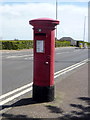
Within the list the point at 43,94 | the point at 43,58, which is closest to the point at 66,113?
the point at 43,94

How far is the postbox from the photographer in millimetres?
5480

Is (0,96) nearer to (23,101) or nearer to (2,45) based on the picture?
(23,101)

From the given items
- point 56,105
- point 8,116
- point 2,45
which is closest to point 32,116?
point 8,116

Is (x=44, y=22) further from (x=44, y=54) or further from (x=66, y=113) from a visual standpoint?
(x=66, y=113)

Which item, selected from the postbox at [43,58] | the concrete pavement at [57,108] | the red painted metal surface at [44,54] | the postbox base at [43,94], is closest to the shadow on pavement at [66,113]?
the concrete pavement at [57,108]

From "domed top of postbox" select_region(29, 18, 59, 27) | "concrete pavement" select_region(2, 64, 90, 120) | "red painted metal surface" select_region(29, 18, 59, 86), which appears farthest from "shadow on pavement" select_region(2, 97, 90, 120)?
"domed top of postbox" select_region(29, 18, 59, 27)

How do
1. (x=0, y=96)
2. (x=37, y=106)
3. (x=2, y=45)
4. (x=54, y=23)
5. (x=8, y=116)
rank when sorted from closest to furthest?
(x=8, y=116) < (x=37, y=106) < (x=54, y=23) < (x=0, y=96) < (x=2, y=45)

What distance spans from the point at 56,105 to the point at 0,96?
169cm

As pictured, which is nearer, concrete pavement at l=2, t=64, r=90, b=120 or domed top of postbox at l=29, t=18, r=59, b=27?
concrete pavement at l=2, t=64, r=90, b=120

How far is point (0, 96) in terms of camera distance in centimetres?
609

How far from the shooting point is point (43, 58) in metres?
5.53

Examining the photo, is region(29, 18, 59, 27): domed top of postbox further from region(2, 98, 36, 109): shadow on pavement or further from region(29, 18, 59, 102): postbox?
region(2, 98, 36, 109): shadow on pavement

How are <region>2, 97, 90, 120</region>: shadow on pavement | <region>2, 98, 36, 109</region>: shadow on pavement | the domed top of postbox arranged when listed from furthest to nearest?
the domed top of postbox → <region>2, 98, 36, 109</region>: shadow on pavement → <region>2, 97, 90, 120</region>: shadow on pavement

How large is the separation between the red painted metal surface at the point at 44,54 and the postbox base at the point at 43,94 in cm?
11
